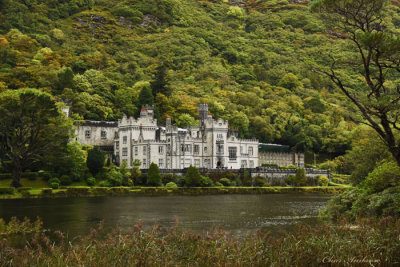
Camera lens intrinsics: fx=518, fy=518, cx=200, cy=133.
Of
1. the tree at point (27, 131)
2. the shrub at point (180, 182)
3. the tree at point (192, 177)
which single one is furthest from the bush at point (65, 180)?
the tree at point (192, 177)

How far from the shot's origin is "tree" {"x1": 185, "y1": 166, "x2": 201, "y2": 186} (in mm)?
73188

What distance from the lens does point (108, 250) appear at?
50.3 feet

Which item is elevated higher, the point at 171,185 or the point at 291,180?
the point at 291,180

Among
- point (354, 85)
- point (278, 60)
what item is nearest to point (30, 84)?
point (354, 85)

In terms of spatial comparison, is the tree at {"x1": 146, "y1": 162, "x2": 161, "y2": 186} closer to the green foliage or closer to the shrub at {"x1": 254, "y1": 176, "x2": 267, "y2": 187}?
the shrub at {"x1": 254, "y1": 176, "x2": 267, "y2": 187}

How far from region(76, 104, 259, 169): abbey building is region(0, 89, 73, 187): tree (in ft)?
58.0

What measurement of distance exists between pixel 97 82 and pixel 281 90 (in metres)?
62.9

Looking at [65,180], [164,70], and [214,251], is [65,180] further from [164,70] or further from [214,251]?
[164,70]

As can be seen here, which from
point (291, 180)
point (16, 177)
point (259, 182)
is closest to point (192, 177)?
point (259, 182)

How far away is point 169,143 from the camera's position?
8369cm

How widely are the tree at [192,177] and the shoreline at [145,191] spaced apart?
2.08 meters

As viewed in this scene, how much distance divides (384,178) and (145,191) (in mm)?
41755

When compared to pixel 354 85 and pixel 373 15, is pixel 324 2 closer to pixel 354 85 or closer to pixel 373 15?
pixel 373 15

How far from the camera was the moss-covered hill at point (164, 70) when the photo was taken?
106m
